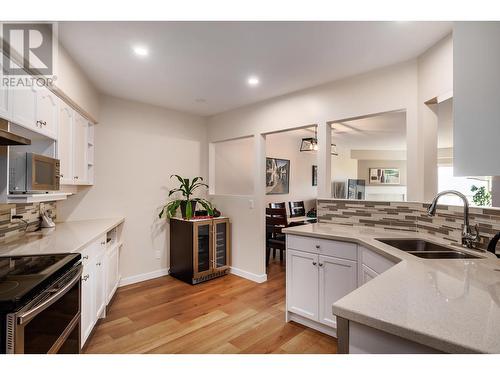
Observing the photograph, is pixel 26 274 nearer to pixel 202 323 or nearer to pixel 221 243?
pixel 202 323

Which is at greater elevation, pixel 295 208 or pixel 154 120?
pixel 154 120

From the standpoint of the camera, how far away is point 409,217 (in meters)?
2.36

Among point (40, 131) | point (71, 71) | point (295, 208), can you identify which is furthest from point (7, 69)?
point (295, 208)

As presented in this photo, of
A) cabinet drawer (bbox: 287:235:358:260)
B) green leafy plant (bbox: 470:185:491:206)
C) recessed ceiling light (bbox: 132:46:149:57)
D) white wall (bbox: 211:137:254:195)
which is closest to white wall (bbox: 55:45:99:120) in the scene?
recessed ceiling light (bbox: 132:46:149:57)

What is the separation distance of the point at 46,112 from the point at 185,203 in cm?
198

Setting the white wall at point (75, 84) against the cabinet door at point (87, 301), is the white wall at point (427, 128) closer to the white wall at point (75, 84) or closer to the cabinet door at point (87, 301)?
the cabinet door at point (87, 301)

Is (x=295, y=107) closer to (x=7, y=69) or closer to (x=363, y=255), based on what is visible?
(x=363, y=255)

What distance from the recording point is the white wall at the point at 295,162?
562cm

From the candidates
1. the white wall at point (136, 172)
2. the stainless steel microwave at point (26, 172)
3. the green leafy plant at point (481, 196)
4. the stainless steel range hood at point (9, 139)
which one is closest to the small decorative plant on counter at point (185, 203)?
the white wall at point (136, 172)

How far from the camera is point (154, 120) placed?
3.79m

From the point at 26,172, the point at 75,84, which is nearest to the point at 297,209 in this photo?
the point at 75,84

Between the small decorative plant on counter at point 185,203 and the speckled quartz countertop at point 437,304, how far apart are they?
2.80 m
